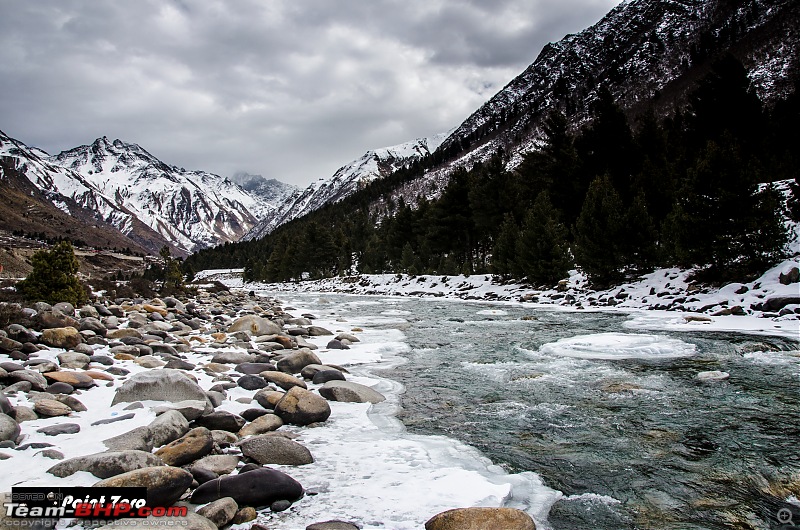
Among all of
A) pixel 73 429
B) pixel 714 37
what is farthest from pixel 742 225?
pixel 714 37

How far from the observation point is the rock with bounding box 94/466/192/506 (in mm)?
3293

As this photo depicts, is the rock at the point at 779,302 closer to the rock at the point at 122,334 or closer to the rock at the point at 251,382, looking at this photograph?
the rock at the point at 251,382

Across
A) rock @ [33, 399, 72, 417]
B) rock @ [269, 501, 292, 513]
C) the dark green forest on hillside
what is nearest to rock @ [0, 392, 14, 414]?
rock @ [33, 399, 72, 417]

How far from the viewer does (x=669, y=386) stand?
673 centimetres

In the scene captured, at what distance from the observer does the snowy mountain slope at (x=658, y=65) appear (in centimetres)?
10000

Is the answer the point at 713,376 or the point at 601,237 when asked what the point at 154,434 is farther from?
the point at 601,237

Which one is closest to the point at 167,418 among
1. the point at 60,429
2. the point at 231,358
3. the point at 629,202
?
the point at 60,429

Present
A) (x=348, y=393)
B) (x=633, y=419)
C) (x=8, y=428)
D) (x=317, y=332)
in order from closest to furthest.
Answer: (x=8, y=428) → (x=633, y=419) → (x=348, y=393) → (x=317, y=332)

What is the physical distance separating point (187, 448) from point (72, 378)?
10.6 feet

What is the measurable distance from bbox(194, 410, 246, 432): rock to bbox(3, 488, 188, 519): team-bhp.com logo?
174 centimetres

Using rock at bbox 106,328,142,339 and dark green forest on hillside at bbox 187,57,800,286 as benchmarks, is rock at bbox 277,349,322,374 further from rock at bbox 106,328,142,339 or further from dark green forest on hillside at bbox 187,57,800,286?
dark green forest on hillside at bbox 187,57,800,286

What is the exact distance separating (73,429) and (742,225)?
62.1ft

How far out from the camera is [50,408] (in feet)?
16.3

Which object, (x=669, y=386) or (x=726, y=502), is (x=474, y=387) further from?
(x=726, y=502)
